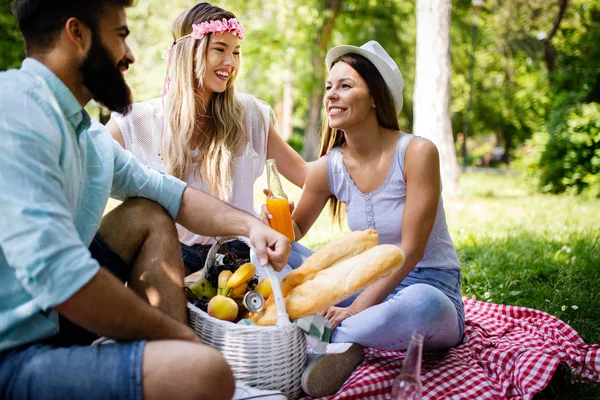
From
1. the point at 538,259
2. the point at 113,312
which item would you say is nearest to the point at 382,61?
the point at 113,312

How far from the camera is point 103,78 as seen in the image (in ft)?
6.19

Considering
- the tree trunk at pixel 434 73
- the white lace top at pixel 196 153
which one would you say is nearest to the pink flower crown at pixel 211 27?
the white lace top at pixel 196 153

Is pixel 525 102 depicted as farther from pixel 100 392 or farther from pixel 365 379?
pixel 100 392

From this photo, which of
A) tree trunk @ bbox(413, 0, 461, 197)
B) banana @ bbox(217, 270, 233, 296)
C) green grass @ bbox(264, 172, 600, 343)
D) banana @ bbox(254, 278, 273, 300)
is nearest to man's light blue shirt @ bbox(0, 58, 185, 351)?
banana @ bbox(217, 270, 233, 296)

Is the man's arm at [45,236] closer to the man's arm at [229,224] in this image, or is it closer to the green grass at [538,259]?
the man's arm at [229,224]

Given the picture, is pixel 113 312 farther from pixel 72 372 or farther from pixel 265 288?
pixel 265 288

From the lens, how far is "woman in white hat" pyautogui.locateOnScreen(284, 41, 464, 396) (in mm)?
2521

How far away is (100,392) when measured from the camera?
1.59 meters

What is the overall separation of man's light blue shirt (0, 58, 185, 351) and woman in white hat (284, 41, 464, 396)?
48.8 inches

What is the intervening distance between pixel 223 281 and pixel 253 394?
2.09ft

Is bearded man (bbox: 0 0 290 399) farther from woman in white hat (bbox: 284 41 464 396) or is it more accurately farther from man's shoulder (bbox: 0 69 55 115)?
woman in white hat (bbox: 284 41 464 396)

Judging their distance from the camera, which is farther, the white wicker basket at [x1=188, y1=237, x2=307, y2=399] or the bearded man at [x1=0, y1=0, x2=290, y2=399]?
the white wicker basket at [x1=188, y1=237, x2=307, y2=399]

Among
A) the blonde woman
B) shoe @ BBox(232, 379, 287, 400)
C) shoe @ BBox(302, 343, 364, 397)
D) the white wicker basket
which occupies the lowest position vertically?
shoe @ BBox(302, 343, 364, 397)

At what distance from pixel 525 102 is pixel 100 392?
14.6 meters
